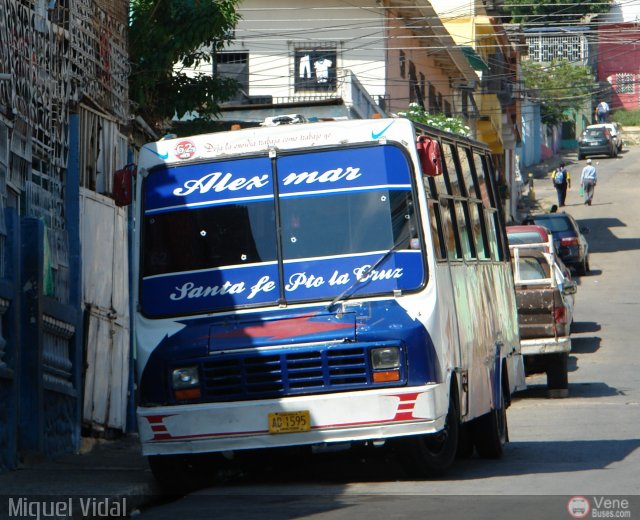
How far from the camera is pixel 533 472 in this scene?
11.7 metres

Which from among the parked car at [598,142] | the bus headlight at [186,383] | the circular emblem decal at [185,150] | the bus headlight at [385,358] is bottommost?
the bus headlight at [186,383]

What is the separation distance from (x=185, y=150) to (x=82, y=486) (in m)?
2.97

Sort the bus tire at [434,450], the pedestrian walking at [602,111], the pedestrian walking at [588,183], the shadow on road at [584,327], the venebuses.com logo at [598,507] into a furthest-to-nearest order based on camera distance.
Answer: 1. the pedestrian walking at [602,111]
2. the pedestrian walking at [588,183]
3. the shadow on road at [584,327]
4. the bus tire at [434,450]
5. the venebuses.com logo at [598,507]

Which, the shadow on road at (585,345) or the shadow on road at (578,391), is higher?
the shadow on road at (585,345)

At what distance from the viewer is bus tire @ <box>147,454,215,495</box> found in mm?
11250

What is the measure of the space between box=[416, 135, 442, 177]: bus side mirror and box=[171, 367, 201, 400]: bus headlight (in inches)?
98.6

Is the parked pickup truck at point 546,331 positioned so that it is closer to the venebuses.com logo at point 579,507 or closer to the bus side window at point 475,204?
the bus side window at point 475,204

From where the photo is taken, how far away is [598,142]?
71.6m

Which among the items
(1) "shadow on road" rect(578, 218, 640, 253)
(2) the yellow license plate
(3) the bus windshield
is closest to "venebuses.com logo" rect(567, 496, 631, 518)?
(2) the yellow license plate

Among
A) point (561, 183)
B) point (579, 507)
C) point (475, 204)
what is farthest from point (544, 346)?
point (561, 183)

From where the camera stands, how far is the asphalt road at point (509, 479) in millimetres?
9438

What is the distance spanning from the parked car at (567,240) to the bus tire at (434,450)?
2525 centimetres

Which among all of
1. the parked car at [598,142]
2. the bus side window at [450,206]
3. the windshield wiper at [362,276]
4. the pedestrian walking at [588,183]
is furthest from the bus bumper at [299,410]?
the parked car at [598,142]

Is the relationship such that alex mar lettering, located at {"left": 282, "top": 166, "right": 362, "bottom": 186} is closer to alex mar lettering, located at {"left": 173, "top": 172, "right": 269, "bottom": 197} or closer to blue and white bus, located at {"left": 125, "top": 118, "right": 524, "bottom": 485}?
blue and white bus, located at {"left": 125, "top": 118, "right": 524, "bottom": 485}
